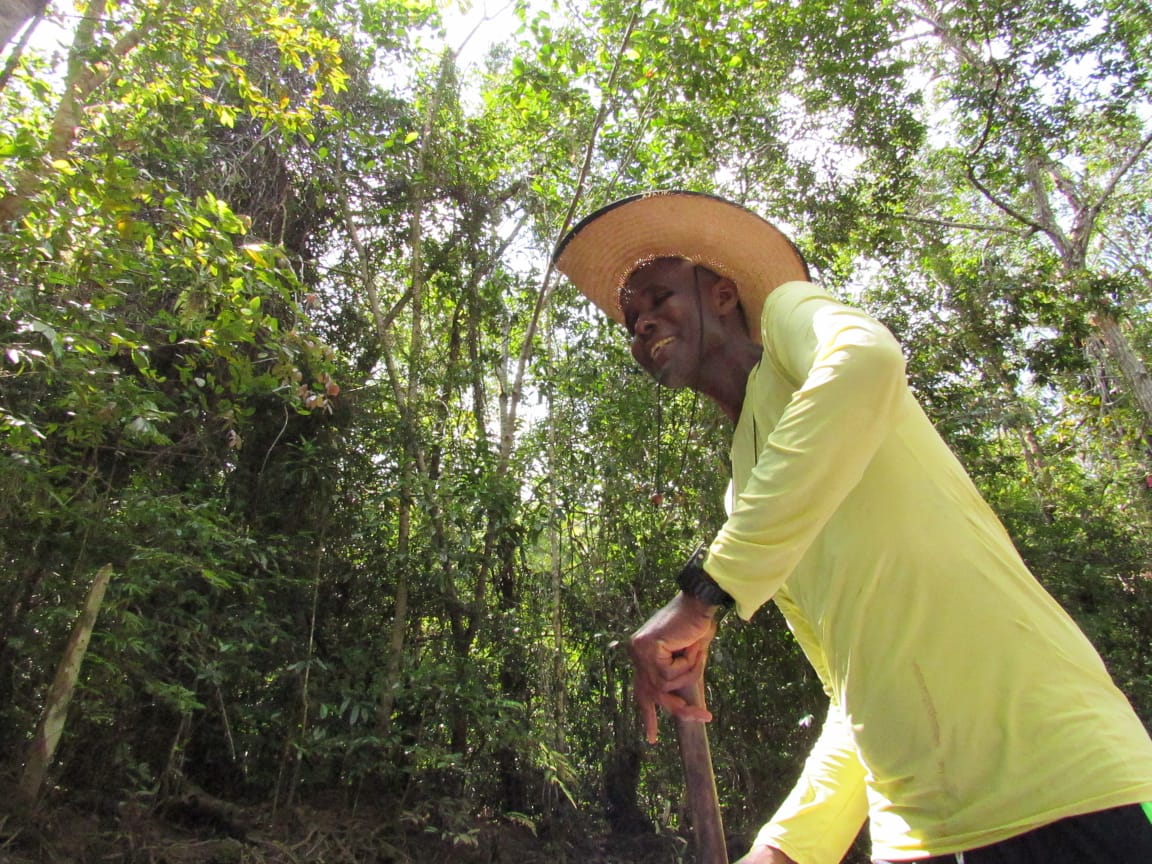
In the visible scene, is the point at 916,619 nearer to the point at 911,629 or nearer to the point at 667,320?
the point at 911,629

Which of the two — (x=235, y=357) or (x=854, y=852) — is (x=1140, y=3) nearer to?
(x=854, y=852)

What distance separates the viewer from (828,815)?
50.6 inches

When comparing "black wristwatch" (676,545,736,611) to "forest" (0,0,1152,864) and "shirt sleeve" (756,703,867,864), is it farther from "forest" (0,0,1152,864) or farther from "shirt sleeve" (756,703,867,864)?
"forest" (0,0,1152,864)

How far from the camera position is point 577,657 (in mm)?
4391

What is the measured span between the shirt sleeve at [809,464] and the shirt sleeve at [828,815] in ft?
1.75

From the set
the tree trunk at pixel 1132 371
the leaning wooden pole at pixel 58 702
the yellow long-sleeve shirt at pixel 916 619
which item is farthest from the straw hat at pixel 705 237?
the tree trunk at pixel 1132 371

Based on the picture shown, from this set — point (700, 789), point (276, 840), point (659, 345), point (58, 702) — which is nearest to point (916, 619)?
point (700, 789)

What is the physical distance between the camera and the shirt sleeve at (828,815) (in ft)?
4.18

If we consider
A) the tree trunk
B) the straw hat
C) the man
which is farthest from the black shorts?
the tree trunk

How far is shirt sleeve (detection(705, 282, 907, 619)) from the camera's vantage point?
3.07ft

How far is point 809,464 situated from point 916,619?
27 cm

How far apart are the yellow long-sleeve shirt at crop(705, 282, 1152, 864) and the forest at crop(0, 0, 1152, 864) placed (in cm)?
218

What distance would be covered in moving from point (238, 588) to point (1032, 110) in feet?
25.6

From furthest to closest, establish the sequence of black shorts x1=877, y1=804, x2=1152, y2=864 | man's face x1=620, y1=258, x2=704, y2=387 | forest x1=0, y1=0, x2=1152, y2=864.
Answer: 1. forest x1=0, y1=0, x2=1152, y2=864
2. man's face x1=620, y1=258, x2=704, y2=387
3. black shorts x1=877, y1=804, x2=1152, y2=864
